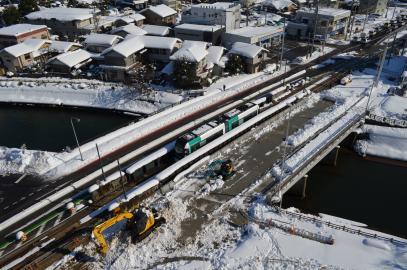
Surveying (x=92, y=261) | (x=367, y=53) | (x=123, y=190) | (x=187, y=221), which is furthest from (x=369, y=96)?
(x=92, y=261)

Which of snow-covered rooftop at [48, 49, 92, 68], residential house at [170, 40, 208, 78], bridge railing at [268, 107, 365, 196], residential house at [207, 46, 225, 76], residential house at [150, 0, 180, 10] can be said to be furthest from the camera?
residential house at [150, 0, 180, 10]

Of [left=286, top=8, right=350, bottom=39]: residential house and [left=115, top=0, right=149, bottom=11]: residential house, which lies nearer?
[left=286, top=8, right=350, bottom=39]: residential house

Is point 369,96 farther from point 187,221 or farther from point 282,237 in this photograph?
point 187,221

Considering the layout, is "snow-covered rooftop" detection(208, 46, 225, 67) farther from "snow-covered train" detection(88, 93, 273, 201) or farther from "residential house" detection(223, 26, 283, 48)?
"snow-covered train" detection(88, 93, 273, 201)

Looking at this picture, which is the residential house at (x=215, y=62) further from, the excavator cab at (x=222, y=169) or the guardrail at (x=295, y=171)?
the excavator cab at (x=222, y=169)

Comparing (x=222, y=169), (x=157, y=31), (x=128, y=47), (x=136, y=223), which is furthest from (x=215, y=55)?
(x=136, y=223)

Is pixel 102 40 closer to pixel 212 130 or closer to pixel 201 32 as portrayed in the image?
pixel 201 32

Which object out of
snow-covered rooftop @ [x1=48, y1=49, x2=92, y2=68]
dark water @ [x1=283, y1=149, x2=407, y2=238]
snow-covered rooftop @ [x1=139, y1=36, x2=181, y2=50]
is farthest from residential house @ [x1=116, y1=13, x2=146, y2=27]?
dark water @ [x1=283, y1=149, x2=407, y2=238]
